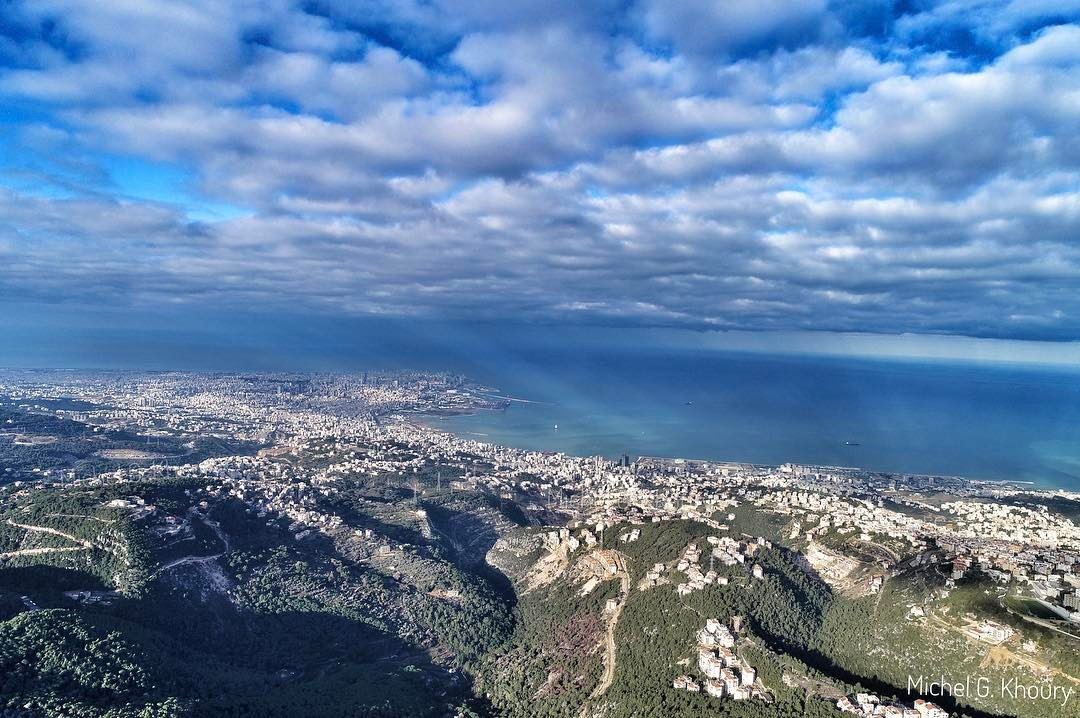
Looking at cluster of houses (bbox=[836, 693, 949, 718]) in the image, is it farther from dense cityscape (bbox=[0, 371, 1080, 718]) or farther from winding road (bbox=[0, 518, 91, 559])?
winding road (bbox=[0, 518, 91, 559])

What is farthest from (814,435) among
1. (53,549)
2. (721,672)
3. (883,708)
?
(53,549)

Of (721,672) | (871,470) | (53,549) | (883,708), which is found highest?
(883,708)

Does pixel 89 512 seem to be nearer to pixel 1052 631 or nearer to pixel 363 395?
pixel 1052 631

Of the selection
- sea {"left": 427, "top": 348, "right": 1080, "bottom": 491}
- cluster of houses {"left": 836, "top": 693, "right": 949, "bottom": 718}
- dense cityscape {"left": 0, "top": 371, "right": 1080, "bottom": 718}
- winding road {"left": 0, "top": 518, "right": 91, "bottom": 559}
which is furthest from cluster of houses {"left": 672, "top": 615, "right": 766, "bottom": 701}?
sea {"left": 427, "top": 348, "right": 1080, "bottom": 491}

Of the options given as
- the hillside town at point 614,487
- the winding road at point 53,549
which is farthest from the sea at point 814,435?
the winding road at point 53,549

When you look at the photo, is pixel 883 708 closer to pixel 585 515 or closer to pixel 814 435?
pixel 585 515

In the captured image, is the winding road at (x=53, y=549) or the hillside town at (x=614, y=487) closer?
the winding road at (x=53, y=549)

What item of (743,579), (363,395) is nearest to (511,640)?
(743,579)

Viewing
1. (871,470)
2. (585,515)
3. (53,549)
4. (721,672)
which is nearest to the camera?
(721,672)

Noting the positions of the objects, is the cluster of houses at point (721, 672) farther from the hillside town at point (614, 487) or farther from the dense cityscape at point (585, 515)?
the hillside town at point (614, 487)
